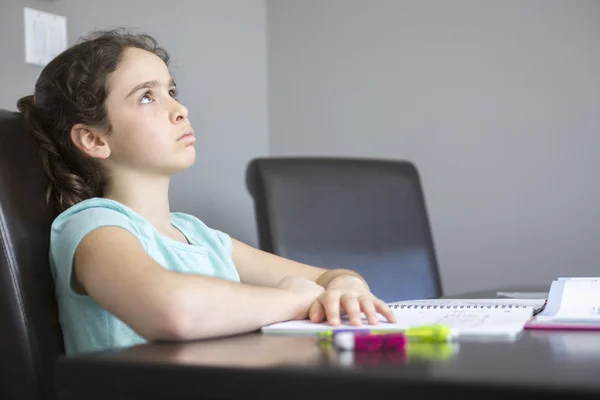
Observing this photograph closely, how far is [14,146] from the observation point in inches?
45.5

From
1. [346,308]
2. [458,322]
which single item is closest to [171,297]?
[346,308]

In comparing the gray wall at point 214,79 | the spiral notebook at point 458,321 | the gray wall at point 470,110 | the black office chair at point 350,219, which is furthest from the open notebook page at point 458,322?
the gray wall at point 470,110

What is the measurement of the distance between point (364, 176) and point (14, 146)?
943 millimetres

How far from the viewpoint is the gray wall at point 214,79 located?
202cm

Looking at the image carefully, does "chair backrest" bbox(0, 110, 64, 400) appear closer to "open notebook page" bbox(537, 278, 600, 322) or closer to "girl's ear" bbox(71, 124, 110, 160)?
"girl's ear" bbox(71, 124, 110, 160)

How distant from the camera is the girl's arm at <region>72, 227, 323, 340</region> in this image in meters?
0.83

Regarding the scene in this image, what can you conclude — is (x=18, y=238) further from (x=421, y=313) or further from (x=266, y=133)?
(x=266, y=133)

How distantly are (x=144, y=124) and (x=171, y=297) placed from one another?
20.5 inches

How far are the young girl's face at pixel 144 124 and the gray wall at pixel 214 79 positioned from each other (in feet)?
1.64

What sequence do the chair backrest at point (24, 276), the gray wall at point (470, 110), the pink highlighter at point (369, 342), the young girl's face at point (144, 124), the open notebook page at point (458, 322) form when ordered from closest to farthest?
the pink highlighter at point (369, 342) → the open notebook page at point (458, 322) → the chair backrest at point (24, 276) → the young girl's face at point (144, 124) → the gray wall at point (470, 110)

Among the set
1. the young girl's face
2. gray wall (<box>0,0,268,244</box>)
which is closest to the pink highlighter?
the young girl's face

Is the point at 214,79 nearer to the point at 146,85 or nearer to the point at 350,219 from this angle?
the point at 350,219

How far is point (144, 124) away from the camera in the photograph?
4.26ft

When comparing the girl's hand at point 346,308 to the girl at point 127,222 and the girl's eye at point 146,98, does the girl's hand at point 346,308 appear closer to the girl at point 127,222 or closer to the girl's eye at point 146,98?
the girl at point 127,222
